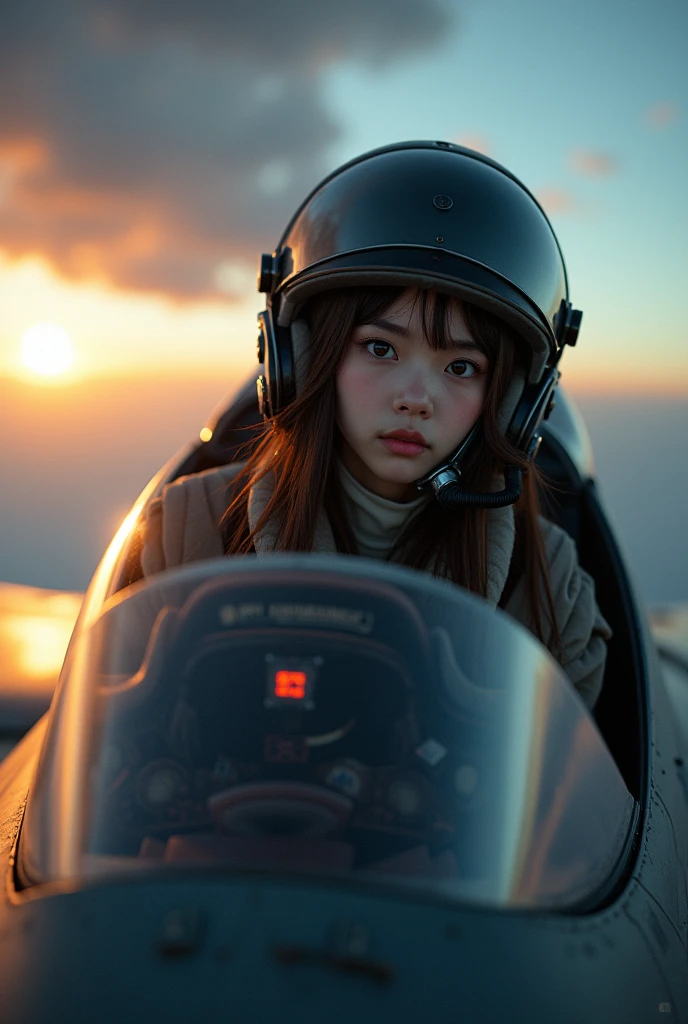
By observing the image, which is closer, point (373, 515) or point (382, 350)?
point (382, 350)

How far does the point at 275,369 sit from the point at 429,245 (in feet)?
1.25

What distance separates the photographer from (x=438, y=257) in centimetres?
145

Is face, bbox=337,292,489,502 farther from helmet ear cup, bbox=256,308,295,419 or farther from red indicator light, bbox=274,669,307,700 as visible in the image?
red indicator light, bbox=274,669,307,700

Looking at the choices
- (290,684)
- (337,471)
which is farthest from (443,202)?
(290,684)

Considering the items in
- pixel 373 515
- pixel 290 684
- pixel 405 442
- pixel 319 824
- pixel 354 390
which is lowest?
pixel 319 824

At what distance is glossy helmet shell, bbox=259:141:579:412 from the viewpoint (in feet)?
4.80

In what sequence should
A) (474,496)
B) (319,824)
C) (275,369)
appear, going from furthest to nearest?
(275,369)
(474,496)
(319,824)

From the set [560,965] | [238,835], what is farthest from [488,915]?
[238,835]

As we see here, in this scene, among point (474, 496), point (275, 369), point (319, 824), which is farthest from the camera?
point (275, 369)

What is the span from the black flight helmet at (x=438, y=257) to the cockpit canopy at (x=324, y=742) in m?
0.68

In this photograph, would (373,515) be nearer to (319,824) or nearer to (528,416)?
(528,416)

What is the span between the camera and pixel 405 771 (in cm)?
75

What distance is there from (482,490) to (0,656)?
8.12ft

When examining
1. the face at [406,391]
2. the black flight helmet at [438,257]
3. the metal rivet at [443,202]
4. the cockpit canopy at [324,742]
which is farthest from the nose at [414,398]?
the cockpit canopy at [324,742]
